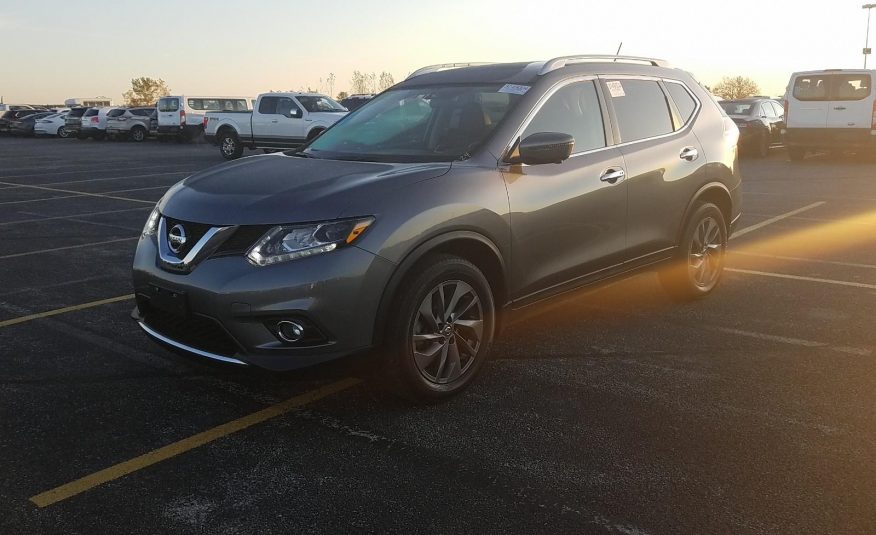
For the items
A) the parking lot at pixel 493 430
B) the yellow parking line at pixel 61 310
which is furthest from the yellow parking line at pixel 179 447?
the yellow parking line at pixel 61 310

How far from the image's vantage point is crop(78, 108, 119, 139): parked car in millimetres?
37656

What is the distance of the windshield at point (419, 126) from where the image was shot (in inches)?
178

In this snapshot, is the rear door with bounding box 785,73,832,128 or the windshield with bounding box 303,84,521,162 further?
the rear door with bounding box 785,73,832,128

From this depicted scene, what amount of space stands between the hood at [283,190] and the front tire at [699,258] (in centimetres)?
241

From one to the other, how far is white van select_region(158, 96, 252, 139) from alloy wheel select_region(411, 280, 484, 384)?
102ft

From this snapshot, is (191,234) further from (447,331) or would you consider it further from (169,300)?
(447,331)

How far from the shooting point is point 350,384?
444 cm

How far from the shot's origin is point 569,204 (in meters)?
4.60

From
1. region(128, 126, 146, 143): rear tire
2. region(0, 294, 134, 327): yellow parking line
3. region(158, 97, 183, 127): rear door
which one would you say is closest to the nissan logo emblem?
region(0, 294, 134, 327): yellow parking line

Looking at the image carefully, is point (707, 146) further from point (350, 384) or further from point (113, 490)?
point (113, 490)

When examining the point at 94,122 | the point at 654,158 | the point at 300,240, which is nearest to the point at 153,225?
the point at 300,240

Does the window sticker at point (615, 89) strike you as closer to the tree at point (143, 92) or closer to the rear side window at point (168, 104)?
the rear side window at point (168, 104)

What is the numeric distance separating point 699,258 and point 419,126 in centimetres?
245

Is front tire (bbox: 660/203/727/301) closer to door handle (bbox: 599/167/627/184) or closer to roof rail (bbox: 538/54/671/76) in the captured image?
door handle (bbox: 599/167/627/184)
